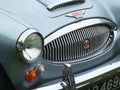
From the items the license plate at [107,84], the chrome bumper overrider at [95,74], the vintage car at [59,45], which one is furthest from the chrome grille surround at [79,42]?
the license plate at [107,84]

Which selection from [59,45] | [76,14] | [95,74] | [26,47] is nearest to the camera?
[26,47]

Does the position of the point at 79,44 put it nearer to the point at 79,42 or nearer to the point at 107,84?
the point at 79,42

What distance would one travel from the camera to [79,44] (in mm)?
3100

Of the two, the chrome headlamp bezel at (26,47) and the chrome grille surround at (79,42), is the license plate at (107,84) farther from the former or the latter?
the chrome headlamp bezel at (26,47)

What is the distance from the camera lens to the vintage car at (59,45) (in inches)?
106

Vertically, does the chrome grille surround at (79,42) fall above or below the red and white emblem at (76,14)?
below

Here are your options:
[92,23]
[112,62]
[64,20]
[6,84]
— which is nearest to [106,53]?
[112,62]

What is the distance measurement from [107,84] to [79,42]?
0.46m

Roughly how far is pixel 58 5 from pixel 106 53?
0.64 metres

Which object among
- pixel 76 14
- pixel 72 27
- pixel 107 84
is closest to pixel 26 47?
pixel 72 27

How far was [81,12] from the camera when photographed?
3.23 metres

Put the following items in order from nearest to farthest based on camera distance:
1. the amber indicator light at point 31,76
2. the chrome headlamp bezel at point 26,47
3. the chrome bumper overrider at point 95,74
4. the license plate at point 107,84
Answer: the chrome headlamp bezel at point 26,47 < the amber indicator light at point 31,76 < the chrome bumper overrider at point 95,74 < the license plate at point 107,84

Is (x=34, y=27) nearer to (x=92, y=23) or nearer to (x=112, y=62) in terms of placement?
(x=92, y=23)

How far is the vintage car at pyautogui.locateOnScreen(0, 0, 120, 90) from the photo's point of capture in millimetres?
2682
